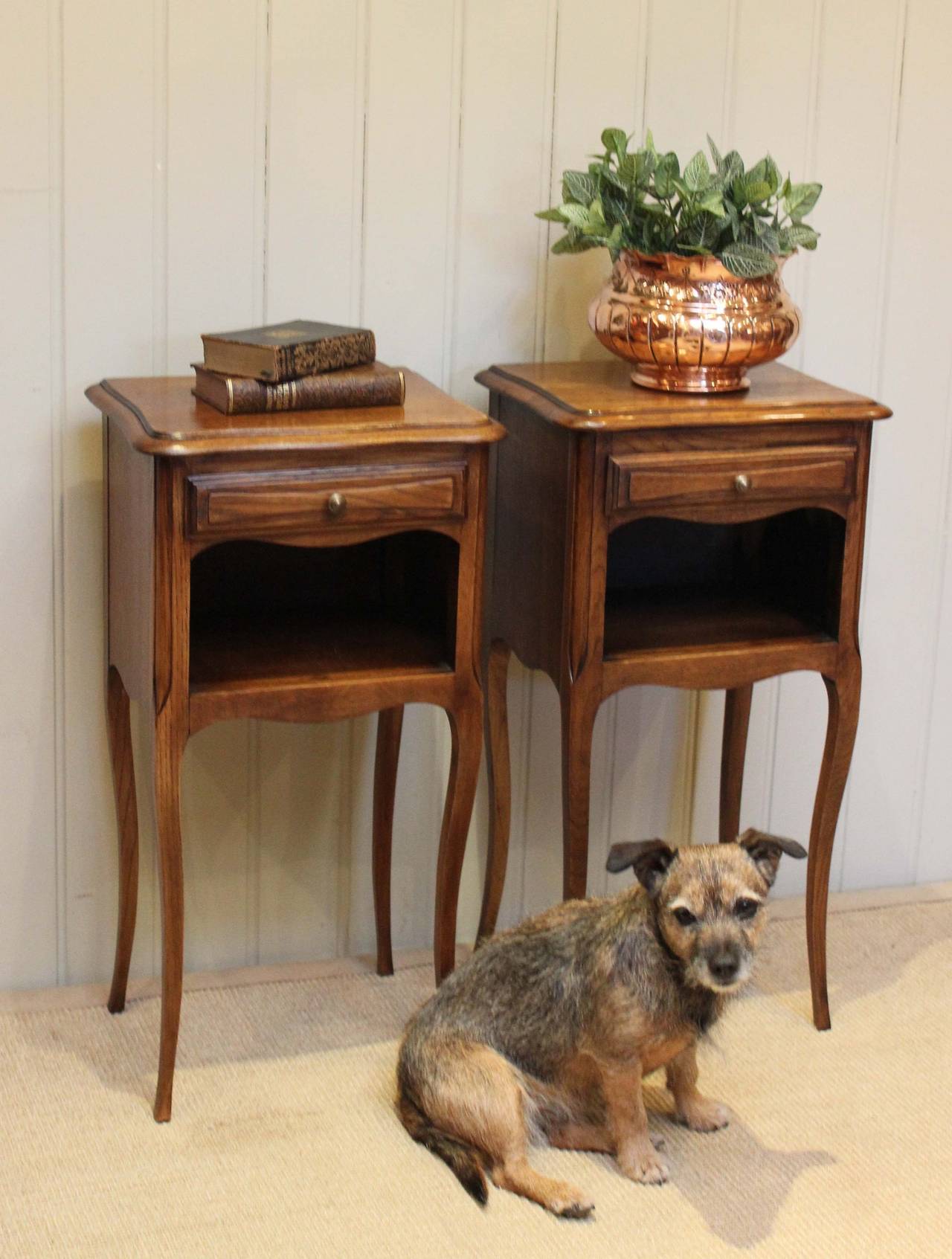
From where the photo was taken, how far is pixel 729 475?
7.61ft

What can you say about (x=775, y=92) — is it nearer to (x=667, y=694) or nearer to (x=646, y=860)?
(x=667, y=694)

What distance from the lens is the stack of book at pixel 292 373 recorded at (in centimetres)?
216

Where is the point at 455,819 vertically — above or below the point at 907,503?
below

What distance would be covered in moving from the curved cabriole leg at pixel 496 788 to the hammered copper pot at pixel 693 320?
0.56 meters

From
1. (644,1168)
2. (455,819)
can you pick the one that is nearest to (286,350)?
(455,819)

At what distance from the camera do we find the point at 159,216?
2416 mm

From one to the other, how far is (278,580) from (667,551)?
2.05 feet

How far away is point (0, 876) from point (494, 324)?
1148 millimetres

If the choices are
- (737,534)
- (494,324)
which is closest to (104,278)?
(494,324)

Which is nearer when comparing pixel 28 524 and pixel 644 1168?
pixel 644 1168

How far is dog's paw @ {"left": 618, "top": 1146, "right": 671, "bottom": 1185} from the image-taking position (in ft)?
7.11

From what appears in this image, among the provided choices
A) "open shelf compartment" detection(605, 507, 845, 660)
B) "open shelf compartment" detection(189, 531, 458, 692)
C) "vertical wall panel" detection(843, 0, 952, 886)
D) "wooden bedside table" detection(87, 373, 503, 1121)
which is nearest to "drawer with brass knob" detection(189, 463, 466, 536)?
"wooden bedside table" detection(87, 373, 503, 1121)

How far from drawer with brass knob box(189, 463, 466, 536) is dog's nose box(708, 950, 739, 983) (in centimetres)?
67

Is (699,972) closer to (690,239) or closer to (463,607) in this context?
(463,607)
